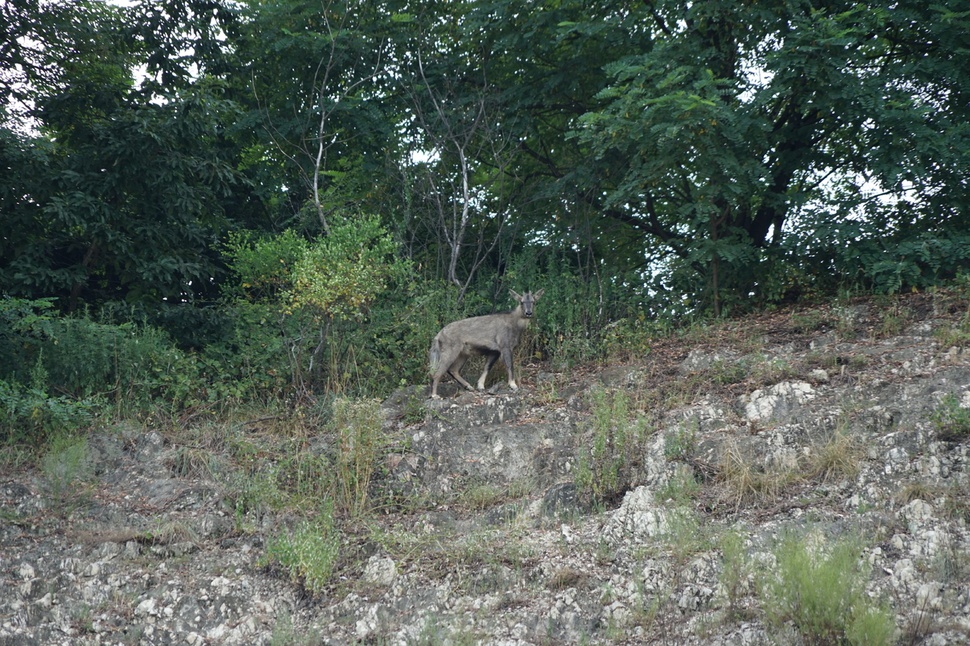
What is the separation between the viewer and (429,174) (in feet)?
55.9

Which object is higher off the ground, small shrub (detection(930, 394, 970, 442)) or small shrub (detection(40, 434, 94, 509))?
small shrub (detection(930, 394, 970, 442))

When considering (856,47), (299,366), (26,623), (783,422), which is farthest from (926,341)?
(26,623)

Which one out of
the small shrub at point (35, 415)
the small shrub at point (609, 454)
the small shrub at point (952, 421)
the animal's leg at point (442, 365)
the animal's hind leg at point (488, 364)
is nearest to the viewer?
the small shrub at point (952, 421)

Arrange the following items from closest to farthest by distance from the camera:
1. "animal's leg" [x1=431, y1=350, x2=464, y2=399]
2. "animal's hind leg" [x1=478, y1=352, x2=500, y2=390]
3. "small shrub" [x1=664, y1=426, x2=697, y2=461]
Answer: "small shrub" [x1=664, y1=426, x2=697, y2=461], "animal's leg" [x1=431, y1=350, x2=464, y2=399], "animal's hind leg" [x1=478, y1=352, x2=500, y2=390]

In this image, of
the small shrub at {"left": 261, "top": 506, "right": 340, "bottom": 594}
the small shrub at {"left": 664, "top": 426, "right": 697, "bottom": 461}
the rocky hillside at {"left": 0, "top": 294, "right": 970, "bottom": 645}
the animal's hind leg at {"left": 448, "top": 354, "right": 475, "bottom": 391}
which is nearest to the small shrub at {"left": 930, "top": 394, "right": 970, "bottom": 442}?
the rocky hillside at {"left": 0, "top": 294, "right": 970, "bottom": 645}

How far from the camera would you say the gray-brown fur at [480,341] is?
46.8 feet

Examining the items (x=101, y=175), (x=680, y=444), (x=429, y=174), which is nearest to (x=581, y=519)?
(x=680, y=444)

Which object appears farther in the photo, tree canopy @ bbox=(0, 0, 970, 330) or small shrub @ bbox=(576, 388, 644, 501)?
tree canopy @ bbox=(0, 0, 970, 330)

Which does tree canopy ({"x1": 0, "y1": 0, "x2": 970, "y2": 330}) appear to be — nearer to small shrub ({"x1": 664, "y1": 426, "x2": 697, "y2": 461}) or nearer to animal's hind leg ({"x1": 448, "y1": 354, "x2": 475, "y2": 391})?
animal's hind leg ({"x1": 448, "y1": 354, "x2": 475, "y2": 391})

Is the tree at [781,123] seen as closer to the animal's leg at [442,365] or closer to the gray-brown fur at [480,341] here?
the gray-brown fur at [480,341]

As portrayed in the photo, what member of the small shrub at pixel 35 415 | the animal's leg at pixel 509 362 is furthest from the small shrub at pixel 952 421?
the small shrub at pixel 35 415

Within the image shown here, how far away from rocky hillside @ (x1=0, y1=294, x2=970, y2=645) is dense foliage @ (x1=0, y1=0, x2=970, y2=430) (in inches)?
64.7

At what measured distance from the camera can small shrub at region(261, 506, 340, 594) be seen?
10.3m

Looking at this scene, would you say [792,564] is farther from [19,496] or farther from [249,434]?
[19,496]
